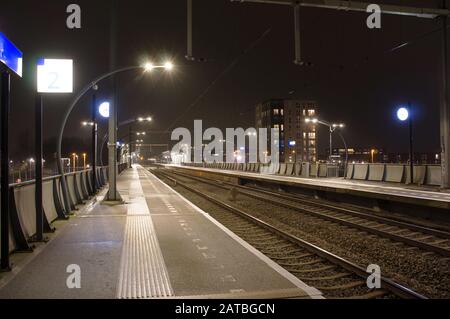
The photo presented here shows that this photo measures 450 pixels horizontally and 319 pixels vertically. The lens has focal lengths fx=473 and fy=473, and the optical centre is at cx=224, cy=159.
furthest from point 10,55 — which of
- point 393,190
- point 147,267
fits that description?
point 393,190

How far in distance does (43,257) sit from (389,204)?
1341cm

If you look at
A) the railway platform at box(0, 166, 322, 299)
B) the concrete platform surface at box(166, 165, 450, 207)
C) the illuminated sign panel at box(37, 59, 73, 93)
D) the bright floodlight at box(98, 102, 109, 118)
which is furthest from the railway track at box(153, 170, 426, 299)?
the bright floodlight at box(98, 102, 109, 118)

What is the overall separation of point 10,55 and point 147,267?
3883mm

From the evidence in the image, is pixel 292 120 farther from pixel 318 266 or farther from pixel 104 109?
pixel 318 266

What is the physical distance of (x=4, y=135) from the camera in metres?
7.15

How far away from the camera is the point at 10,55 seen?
717 centimetres

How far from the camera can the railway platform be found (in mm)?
6176

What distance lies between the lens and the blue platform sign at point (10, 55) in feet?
22.2

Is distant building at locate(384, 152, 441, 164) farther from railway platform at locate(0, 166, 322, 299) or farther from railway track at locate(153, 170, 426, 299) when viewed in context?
railway platform at locate(0, 166, 322, 299)

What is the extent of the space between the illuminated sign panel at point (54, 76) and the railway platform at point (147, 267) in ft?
10.9

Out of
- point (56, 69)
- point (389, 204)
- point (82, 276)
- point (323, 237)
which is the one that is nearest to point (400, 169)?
point (389, 204)

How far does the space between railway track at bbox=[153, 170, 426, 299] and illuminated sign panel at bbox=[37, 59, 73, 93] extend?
580 centimetres
